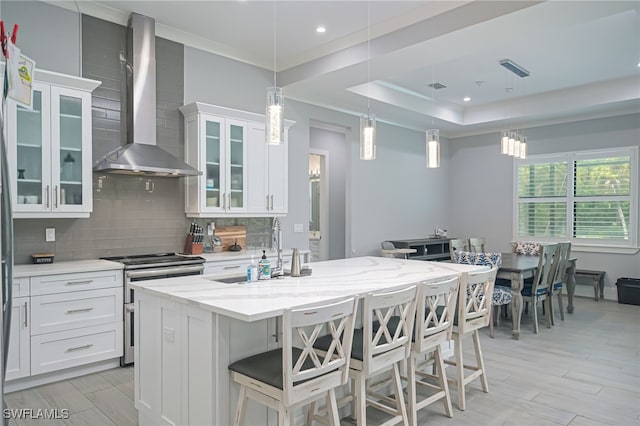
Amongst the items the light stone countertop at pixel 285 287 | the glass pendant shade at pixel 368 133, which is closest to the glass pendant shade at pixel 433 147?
the glass pendant shade at pixel 368 133

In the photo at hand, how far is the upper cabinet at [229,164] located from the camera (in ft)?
15.0

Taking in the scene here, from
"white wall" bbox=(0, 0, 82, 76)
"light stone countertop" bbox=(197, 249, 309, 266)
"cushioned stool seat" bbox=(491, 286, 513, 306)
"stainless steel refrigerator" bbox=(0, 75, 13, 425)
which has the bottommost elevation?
"cushioned stool seat" bbox=(491, 286, 513, 306)

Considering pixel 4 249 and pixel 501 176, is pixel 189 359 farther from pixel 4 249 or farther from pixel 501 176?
pixel 501 176

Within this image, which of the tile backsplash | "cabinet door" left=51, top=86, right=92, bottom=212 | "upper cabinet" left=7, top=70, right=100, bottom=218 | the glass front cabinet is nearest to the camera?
"upper cabinet" left=7, top=70, right=100, bottom=218

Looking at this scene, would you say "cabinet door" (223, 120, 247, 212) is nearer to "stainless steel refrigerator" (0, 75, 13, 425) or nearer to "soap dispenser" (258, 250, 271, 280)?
"soap dispenser" (258, 250, 271, 280)

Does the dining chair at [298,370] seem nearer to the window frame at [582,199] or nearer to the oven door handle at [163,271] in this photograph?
the oven door handle at [163,271]

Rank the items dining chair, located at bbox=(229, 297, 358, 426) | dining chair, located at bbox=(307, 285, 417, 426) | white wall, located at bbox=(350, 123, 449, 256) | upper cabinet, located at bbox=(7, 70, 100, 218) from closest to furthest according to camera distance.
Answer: dining chair, located at bbox=(229, 297, 358, 426) < dining chair, located at bbox=(307, 285, 417, 426) < upper cabinet, located at bbox=(7, 70, 100, 218) < white wall, located at bbox=(350, 123, 449, 256)

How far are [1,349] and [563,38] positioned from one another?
5414mm

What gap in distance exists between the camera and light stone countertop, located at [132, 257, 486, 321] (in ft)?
6.84

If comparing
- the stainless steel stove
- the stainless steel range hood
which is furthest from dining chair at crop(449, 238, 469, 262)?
the stainless steel range hood

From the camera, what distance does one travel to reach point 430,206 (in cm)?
853

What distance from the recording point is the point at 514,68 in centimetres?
556

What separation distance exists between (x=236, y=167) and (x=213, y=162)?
11.3 inches

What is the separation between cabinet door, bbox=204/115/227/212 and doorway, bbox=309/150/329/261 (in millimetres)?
2530
